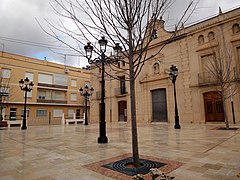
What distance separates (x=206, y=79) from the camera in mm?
13633

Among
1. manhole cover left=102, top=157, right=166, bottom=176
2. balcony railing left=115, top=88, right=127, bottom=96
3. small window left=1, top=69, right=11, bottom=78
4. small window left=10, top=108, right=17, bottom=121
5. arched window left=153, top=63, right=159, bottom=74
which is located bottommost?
manhole cover left=102, top=157, right=166, bottom=176

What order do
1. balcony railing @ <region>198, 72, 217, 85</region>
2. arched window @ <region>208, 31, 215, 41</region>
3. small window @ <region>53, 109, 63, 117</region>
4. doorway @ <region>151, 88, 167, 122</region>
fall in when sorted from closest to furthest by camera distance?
balcony railing @ <region>198, 72, 217, 85</region> < arched window @ <region>208, 31, 215, 41</region> < doorway @ <region>151, 88, 167, 122</region> < small window @ <region>53, 109, 63, 117</region>

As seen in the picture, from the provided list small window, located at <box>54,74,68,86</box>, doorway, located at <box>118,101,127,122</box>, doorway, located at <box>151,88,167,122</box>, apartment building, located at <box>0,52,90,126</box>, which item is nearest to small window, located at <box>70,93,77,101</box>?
apartment building, located at <box>0,52,90,126</box>

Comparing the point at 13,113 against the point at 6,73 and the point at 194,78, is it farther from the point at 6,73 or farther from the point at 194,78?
the point at 194,78

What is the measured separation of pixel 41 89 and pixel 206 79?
22.5 meters

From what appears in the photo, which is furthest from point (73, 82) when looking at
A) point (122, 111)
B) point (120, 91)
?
point (122, 111)

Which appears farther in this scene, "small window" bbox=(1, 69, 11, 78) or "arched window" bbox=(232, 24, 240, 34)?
"small window" bbox=(1, 69, 11, 78)

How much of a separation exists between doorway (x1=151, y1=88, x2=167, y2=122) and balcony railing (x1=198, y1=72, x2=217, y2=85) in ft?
11.8

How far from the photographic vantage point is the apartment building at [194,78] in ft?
41.5

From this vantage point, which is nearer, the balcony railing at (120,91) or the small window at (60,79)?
the balcony railing at (120,91)

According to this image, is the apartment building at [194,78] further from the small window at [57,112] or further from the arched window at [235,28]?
the small window at [57,112]

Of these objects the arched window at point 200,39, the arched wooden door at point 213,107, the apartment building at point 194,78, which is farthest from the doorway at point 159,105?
the arched window at point 200,39

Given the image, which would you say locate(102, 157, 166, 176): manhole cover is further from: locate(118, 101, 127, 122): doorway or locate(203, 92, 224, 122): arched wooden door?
locate(118, 101, 127, 122): doorway

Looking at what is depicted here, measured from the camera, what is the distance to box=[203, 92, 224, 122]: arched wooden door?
13.1 meters
